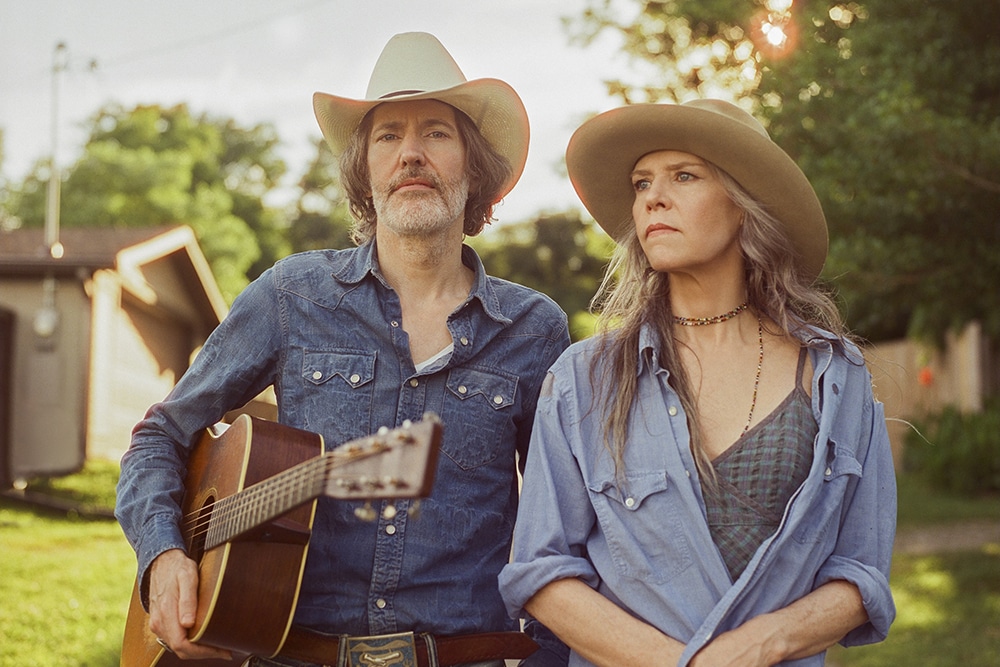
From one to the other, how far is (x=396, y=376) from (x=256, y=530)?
647 mm

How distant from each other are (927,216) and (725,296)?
6.92 metres

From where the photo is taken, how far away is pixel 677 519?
2652mm

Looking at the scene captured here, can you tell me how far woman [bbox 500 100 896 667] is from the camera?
2604mm

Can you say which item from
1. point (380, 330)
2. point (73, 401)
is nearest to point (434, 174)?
point (380, 330)

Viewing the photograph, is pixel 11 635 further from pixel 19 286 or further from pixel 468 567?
pixel 19 286

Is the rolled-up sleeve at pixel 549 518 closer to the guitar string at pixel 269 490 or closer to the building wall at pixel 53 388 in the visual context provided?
the guitar string at pixel 269 490

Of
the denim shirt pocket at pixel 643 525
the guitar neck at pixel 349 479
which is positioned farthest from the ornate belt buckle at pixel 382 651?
the denim shirt pocket at pixel 643 525

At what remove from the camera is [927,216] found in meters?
9.21

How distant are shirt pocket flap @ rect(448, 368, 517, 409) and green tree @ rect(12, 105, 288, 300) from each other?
123 ft

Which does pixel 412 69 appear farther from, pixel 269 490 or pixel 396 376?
pixel 269 490

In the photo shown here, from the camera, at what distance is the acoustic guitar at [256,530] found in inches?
98.6

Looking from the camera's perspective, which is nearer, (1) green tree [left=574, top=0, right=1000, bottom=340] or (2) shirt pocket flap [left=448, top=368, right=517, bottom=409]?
(2) shirt pocket flap [left=448, top=368, right=517, bottom=409]

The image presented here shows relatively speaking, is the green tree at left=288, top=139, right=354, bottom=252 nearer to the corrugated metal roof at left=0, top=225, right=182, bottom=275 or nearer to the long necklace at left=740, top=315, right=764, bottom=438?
the corrugated metal roof at left=0, top=225, right=182, bottom=275

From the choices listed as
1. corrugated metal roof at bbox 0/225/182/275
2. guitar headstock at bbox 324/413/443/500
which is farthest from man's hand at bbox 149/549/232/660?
corrugated metal roof at bbox 0/225/182/275
